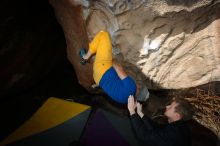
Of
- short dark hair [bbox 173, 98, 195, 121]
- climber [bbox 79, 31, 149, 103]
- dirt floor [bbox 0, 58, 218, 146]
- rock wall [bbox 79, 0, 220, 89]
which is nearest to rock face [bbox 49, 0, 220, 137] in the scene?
rock wall [bbox 79, 0, 220, 89]

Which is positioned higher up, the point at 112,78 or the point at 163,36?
the point at 163,36

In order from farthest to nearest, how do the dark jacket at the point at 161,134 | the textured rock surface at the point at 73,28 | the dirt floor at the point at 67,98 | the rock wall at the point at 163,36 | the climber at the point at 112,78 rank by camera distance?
1. the dirt floor at the point at 67,98
2. the textured rock surface at the point at 73,28
3. the rock wall at the point at 163,36
4. the climber at the point at 112,78
5. the dark jacket at the point at 161,134

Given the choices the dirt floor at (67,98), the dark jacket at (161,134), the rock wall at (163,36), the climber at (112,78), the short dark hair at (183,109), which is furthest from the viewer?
the dirt floor at (67,98)

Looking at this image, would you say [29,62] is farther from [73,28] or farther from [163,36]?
[163,36]

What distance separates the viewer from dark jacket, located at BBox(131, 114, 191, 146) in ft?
9.02

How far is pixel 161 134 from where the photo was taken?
278cm

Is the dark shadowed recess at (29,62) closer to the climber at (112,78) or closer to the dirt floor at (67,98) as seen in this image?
the dirt floor at (67,98)

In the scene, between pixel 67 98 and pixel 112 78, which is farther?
pixel 67 98

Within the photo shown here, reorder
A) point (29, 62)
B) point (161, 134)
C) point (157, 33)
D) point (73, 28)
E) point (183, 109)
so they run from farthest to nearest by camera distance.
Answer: point (29, 62), point (73, 28), point (157, 33), point (183, 109), point (161, 134)

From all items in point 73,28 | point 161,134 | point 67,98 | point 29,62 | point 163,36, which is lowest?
point 67,98

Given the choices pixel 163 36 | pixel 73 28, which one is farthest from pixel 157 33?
pixel 73 28

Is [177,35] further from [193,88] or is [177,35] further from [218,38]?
[193,88]

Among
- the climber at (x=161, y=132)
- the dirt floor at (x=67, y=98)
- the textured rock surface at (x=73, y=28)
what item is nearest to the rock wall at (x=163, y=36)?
the textured rock surface at (x=73, y=28)

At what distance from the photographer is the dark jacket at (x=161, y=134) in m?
2.75
